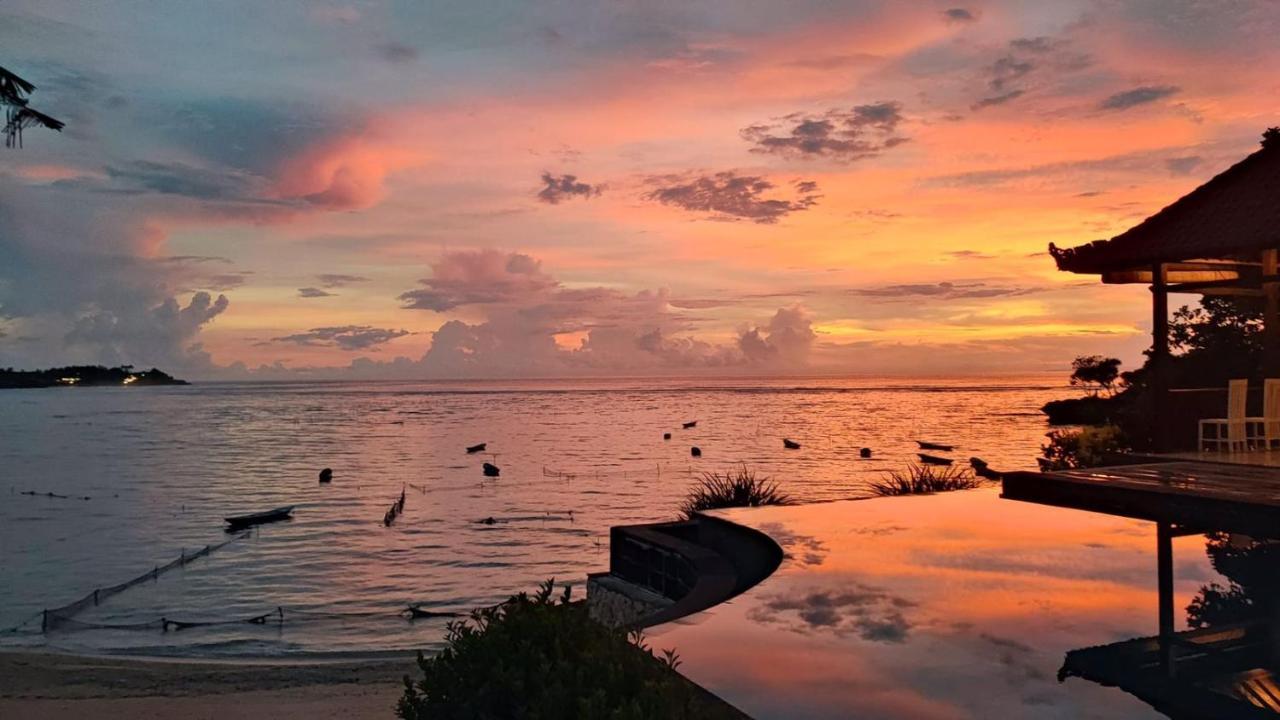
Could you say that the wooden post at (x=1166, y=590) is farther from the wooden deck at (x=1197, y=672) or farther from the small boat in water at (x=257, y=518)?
the small boat in water at (x=257, y=518)

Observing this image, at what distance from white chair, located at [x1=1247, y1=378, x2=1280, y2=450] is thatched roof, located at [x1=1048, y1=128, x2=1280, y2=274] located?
1.71m

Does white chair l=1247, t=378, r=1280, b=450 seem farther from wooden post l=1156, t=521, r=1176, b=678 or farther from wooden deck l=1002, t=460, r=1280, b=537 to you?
wooden post l=1156, t=521, r=1176, b=678

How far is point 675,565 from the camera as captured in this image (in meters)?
8.62

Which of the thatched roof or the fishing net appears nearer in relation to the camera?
the thatched roof

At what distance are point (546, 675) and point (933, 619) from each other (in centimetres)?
366

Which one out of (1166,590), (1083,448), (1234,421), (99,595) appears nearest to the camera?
(1166,590)

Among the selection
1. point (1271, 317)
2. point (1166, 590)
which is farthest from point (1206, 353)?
point (1166, 590)

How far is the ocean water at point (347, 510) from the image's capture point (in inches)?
654

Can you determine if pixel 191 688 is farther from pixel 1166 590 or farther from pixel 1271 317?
pixel 1271 317

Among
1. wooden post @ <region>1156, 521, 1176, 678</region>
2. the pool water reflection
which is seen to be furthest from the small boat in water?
wooden post @ <region>1156, 521, 1176, 678</region>

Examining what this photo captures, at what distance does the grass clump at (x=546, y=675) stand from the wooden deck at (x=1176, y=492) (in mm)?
→ 5962

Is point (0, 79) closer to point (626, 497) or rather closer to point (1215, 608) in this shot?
point (1215, 608)

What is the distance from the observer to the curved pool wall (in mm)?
7897

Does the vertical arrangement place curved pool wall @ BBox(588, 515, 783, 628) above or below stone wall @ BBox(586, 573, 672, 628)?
above
